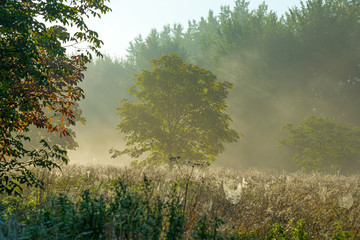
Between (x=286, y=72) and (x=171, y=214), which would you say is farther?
(x=286, y=72)

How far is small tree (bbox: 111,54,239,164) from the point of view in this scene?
618 inches

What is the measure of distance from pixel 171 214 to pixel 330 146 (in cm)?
2073

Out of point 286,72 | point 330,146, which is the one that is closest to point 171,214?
point 330,146

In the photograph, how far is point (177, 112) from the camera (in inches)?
647

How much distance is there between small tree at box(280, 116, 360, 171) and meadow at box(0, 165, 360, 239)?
1385 centimetres

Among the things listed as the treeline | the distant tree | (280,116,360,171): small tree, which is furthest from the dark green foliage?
the treeline

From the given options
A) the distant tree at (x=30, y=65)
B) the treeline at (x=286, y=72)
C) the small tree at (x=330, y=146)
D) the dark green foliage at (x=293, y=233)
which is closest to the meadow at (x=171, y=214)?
the dark green foliage at (x=293, y=233)

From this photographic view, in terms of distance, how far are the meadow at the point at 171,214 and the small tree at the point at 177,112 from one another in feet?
22.4

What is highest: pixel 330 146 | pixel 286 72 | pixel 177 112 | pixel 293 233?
pixel 286 72

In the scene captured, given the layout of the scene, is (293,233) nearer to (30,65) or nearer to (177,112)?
(30,65)

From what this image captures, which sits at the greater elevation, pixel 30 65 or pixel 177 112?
pixel 177 112

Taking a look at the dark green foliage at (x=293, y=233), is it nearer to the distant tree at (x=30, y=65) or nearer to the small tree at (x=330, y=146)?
the distant tree at (x=30, y=65)

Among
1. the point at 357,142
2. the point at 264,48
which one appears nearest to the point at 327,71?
the point at 264,48

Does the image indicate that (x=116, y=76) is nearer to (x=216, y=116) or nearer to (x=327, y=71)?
(x=327, y=71)
